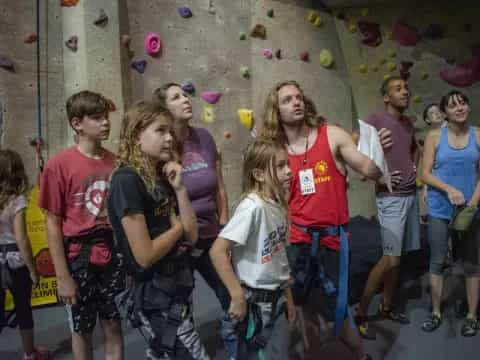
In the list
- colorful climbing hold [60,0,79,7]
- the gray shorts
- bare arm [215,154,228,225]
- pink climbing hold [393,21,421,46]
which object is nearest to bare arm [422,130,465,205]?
the gray shorts

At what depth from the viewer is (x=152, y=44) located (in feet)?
12.8

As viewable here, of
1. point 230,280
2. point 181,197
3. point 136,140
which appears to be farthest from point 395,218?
point 136,140

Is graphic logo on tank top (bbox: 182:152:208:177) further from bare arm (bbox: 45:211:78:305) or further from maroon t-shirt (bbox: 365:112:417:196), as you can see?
maroon t-shirt (bbox: 365:112:417:196)

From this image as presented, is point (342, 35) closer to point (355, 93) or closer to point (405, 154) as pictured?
point (355, 93)

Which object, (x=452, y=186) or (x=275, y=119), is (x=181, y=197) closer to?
(x=275, y=119)

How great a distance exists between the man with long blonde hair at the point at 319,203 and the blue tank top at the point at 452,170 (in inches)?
34.2

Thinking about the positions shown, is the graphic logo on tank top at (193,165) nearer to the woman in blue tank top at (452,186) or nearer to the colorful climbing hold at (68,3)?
the woman in blue tank top at (452,186)

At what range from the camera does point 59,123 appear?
3637 millimetres

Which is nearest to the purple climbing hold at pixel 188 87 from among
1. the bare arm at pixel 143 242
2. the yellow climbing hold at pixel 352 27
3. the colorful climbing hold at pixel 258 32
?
the colorful climbing hold at pixel 258 32

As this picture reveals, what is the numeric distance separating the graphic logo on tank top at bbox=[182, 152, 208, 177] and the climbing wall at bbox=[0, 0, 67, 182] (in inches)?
76.0

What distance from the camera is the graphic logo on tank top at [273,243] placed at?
1615 millimetres

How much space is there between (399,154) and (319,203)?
101 centimetres

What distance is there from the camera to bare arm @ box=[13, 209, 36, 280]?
2148mm

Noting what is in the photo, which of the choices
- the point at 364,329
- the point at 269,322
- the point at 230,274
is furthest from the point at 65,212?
the point at 364,329
